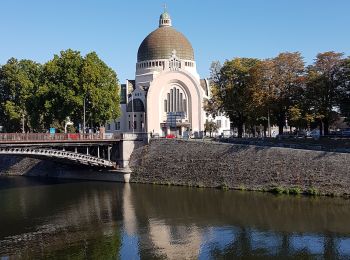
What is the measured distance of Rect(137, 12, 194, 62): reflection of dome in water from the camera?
102 m

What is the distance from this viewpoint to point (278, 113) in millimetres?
70688

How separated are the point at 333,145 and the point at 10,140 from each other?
3776 cm

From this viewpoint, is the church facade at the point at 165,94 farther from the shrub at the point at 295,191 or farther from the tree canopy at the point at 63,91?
the shrub at the point at 295,191

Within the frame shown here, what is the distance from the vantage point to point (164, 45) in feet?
335

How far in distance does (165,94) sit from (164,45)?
449 inches

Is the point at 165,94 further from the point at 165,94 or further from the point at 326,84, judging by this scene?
the point at 326,84

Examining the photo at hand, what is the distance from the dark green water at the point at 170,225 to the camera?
34.9 metres

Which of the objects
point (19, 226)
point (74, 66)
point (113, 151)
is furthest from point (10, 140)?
point (74, 66)

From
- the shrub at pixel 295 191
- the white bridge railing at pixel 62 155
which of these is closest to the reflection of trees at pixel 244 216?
the shrub at pixel 295 191

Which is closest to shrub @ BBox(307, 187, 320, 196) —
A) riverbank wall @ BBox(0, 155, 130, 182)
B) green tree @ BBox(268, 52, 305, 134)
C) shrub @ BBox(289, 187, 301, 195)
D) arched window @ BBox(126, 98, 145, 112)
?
shrub @ BBox(289, 187, 301, 195)

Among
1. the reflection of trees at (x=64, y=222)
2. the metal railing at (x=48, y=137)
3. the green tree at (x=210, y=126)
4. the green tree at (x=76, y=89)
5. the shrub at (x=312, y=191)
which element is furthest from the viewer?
the green tree at (x=210, y=126)

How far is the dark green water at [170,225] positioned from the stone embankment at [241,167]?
241 centimetres

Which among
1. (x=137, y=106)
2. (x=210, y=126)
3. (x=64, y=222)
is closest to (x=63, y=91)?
(x=137, y=106)

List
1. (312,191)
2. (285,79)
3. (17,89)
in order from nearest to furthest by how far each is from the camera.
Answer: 1. (312,191)
2. (285,79)
3. (17,89)
